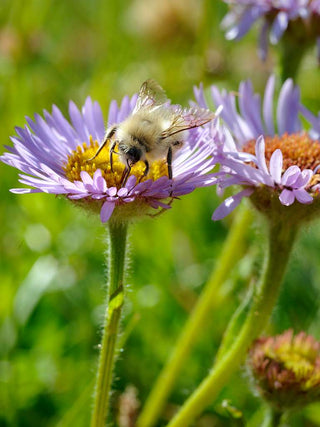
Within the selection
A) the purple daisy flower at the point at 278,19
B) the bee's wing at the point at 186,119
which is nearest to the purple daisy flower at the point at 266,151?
the bee's wing at the point at 186,119

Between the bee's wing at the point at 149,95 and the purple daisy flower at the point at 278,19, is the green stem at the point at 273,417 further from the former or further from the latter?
the purple daisy flower at the point at 278,19

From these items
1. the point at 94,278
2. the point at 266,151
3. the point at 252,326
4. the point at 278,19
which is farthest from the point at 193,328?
the point at 278,19

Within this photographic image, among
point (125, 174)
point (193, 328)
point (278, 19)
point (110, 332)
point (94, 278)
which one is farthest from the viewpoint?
point (94, 278)

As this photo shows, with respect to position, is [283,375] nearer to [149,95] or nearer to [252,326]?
[252,326]

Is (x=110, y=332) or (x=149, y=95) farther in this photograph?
(x=149, y=95)

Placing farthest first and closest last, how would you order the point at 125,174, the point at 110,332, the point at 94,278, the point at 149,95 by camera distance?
the point at 94,278 → the point at 149,95 → the point at 125,174 → the point at 110,332

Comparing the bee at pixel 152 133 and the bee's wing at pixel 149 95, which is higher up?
the bee's wing at pixel 149 95

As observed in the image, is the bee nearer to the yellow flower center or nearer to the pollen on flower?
the pollen on flower
